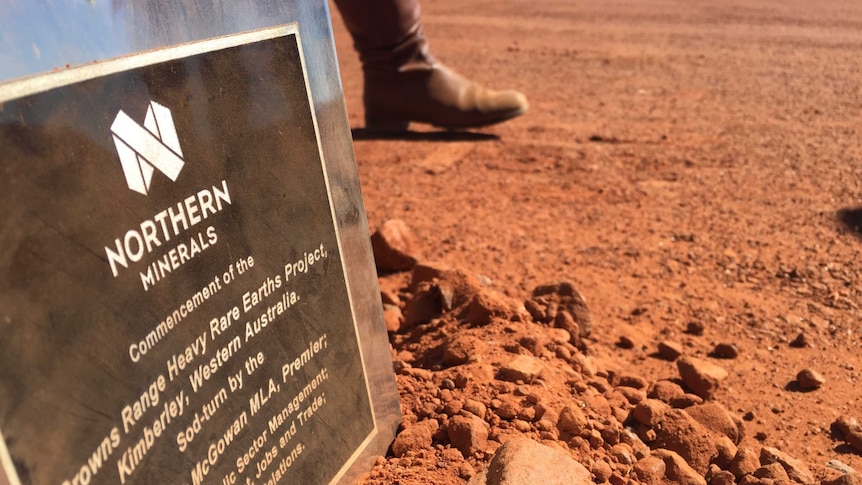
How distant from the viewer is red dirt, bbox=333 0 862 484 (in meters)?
1.93

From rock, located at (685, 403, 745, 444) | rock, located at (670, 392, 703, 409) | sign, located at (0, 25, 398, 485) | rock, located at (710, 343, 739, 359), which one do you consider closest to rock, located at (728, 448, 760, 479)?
rock, located at (685, 403, 745, 444)

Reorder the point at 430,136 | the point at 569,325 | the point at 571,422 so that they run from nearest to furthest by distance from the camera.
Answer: the point at 571,422 < the point at 569,325 < the point at 430,136

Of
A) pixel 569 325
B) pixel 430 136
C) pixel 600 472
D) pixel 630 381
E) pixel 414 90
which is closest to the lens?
pixel 600 472

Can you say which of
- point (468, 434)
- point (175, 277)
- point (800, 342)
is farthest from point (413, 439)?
point (800, 342)

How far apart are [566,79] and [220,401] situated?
476 cm

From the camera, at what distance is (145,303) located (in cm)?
100

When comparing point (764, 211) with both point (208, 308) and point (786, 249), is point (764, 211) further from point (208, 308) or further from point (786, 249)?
point (208, 308)

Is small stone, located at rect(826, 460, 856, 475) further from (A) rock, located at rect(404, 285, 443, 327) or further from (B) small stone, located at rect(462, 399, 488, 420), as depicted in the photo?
(A) rock, located at rect(404, 285, 443, 327)

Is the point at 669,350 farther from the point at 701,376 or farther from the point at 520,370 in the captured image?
the point at 520,370

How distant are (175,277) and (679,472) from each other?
1092mm

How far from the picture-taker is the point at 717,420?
1800mm

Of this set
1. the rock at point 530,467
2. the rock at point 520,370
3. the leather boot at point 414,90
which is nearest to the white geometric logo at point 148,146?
the rock at point 530,467

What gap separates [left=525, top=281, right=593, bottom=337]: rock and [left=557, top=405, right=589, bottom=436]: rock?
0.55m

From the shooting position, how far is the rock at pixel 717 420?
179 cm
